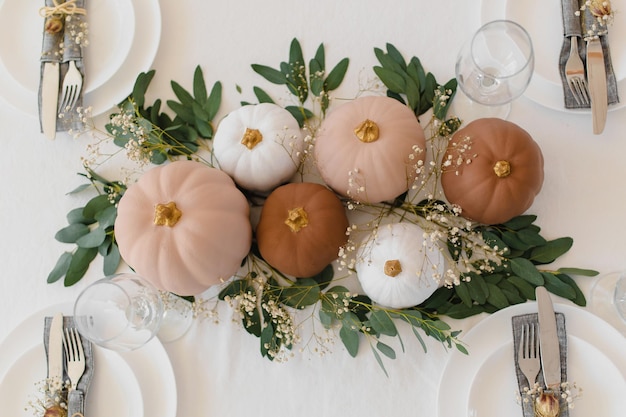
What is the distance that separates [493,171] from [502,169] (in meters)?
0.02

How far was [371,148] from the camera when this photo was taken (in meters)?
1.00

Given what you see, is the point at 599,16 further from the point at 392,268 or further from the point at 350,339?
the point at 350,339

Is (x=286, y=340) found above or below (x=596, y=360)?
below

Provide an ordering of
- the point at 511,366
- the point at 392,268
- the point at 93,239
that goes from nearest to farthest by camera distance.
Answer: the point at 392,268 → the point at 511,366 → the point at 93,239

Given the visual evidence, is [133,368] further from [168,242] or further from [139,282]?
[168,242]

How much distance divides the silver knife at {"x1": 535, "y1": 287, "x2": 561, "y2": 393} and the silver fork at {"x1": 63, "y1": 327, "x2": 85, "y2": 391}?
0.89 metres

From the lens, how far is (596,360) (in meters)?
1.04

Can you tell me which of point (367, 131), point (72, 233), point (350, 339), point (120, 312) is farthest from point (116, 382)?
point (367, 131)

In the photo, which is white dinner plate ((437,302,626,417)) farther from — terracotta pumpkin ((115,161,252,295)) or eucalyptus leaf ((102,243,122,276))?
eucalyptus leaf ((102,243,122,276))

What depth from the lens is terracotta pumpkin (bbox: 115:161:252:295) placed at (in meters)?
0.98

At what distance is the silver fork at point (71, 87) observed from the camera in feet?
→ 3.94

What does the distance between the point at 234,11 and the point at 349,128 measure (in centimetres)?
45

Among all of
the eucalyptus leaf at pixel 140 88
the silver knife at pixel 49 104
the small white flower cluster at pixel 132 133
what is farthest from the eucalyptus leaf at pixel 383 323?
the silver knife at pixel 49 104

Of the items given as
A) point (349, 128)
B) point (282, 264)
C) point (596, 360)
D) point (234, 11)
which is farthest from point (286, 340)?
point (234, 11)
